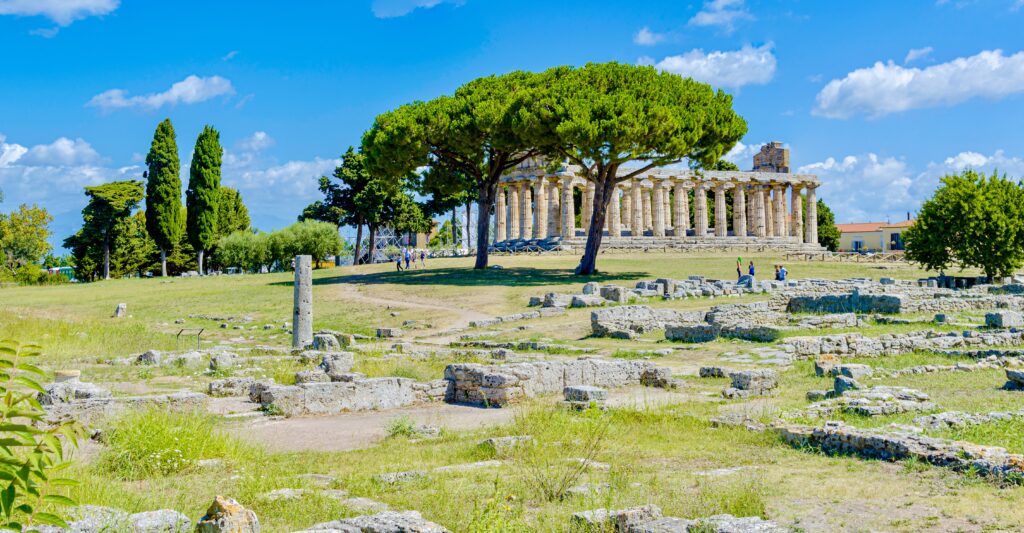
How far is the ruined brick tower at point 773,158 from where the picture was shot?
8112 cm

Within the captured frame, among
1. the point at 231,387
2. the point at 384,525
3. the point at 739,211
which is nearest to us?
the point at 384,525

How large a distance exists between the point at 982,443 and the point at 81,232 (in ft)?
210

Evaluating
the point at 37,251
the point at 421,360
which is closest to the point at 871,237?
the point at 37,251

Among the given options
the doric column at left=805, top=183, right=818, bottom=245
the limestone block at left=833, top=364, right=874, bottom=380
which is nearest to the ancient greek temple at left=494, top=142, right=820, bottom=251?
the doric column at left=805, top=183, right=818, bottom=245

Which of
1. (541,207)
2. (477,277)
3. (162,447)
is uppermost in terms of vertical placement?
(541,207)

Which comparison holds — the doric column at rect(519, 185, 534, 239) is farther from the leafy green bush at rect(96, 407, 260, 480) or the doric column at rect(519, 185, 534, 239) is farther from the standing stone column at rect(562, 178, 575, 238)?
the leafy green bush at rect(96, 407, 260, 480)

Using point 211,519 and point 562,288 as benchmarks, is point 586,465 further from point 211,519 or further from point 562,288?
point 562,288

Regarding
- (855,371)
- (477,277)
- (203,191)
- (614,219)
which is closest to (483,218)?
(477,277)

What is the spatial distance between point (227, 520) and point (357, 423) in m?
7.44

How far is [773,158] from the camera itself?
82.1m

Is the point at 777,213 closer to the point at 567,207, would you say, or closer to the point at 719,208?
the point at 719,208

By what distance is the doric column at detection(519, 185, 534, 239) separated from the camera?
6775cm

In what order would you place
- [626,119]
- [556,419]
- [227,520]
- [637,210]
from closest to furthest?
[227,520], [556,419], [626,119], [637,210]

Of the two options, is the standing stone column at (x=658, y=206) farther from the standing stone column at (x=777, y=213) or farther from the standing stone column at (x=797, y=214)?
the standing stone column at (x=797, y=214)
